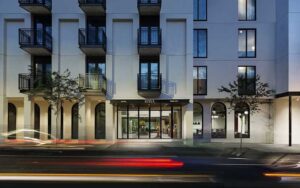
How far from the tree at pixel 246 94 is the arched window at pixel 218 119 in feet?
3.16

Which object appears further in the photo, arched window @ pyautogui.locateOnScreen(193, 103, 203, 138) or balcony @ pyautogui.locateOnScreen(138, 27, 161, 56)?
arched window @ pyautogui.locateOnScreen(193, 103, 203, 138)

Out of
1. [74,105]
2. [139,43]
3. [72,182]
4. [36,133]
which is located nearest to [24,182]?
[72,182]

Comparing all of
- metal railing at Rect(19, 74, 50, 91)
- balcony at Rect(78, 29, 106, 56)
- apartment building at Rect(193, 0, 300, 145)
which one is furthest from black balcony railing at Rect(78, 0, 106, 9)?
apartment building at Rect(193, 0, 300, 145)

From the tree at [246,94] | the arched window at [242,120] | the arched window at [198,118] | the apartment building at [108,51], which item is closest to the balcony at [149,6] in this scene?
the apartment building at [108,51]

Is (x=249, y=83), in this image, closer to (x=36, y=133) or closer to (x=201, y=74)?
(x=201, y=74)

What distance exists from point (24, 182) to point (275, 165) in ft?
6.95

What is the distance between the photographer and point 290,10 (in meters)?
31.0

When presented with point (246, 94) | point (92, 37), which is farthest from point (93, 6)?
point (246, 94)

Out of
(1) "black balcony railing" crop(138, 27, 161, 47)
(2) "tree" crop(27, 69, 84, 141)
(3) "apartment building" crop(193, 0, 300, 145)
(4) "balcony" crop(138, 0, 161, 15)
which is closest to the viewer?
(2) "tree" crop(27, 69, 84, 141)

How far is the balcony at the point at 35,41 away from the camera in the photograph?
29328 millimetres

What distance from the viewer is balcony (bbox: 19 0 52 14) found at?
29188 mm

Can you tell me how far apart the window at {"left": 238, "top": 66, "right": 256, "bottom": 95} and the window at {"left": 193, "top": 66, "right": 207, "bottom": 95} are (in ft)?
9.25

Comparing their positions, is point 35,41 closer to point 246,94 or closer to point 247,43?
point 246,94

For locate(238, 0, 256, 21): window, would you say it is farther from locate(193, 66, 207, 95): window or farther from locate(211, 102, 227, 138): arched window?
locate(211, 102, 227, 138): arched window
